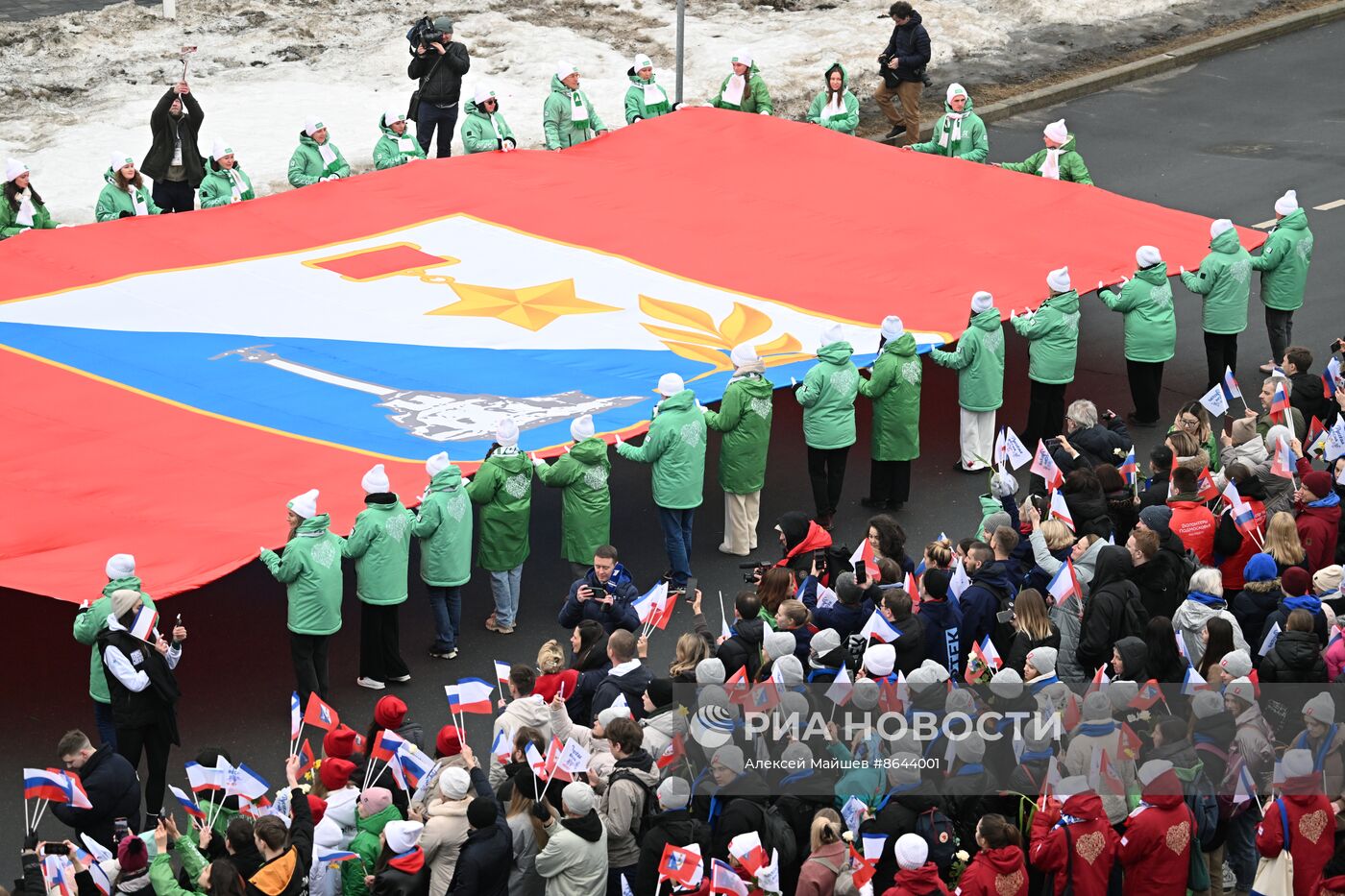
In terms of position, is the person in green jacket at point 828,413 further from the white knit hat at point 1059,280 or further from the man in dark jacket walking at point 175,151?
the man in dark jacket walking at point 175,151

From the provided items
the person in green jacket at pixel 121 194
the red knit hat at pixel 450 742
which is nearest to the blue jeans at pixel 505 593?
the red knit hat at pixel 450 742

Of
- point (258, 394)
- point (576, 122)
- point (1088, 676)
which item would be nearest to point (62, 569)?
point (258, 394)

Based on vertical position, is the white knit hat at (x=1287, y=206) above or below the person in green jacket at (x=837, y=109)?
above

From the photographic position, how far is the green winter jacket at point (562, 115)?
795 inches

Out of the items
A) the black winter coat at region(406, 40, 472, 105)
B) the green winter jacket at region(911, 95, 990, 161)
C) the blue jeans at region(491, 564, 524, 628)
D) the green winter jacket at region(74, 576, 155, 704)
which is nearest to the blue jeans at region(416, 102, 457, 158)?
the black winter coat at region(406, 40, 472, 105)

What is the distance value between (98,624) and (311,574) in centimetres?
136

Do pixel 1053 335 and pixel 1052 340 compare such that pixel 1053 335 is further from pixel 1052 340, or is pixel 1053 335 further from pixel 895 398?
pixel 895 398

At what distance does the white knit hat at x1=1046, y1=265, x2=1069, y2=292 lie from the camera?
50.8ft

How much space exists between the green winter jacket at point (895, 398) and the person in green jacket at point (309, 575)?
4.72 metres

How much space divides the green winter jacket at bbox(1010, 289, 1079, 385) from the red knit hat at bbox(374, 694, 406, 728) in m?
7.47

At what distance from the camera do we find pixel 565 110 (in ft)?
66.4

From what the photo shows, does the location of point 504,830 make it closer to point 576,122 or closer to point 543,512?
point 543,512

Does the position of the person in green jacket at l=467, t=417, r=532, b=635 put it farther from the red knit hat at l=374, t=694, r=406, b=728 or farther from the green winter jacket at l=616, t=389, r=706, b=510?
the red knit hat at l=374, t=694, r=406, b=728

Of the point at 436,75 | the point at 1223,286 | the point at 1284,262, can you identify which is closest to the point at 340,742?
the point at 1223,286
